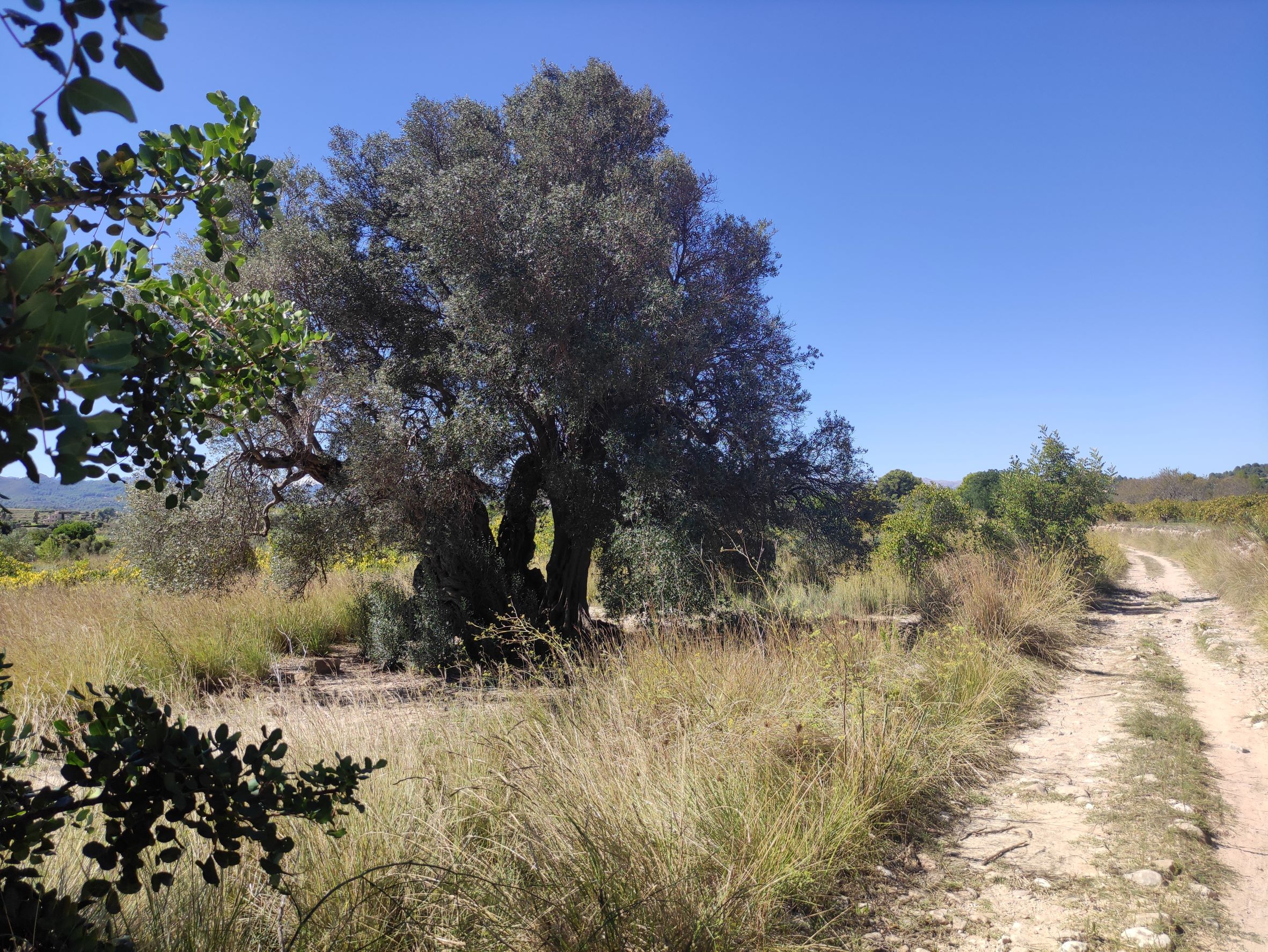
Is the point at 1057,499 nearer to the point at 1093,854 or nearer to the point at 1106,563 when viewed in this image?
the point at 1106,563

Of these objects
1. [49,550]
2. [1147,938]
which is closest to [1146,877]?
[1147,938]

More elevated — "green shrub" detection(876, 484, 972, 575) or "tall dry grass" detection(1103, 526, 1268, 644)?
"green shrub" detection(876, 484, 972, 575)

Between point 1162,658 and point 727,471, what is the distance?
604cm

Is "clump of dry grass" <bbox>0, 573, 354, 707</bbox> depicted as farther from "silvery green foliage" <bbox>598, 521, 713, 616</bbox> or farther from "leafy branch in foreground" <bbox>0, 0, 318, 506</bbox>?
"leafy branch in foreground" <bbox>0, 0, 318, 506</bbox>

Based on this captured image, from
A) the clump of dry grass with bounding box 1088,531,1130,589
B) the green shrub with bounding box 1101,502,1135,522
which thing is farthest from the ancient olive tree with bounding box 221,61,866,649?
the green shrub with bounding box 1101,502,1135,522

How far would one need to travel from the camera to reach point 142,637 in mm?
8422

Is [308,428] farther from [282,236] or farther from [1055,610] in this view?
[1055,610]

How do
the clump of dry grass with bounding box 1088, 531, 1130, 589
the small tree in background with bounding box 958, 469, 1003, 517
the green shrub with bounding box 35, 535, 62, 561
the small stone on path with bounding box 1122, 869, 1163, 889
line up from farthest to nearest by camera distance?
the small tree in background with bounding box 958, 469, 1003, 517, the green shrub with bounding box 35, 535, 62, 561, the clump of dry grass with bounding box 1088, 531, 1130, 589, the small stone on path with bounding box 1122, 869, 1163, 889

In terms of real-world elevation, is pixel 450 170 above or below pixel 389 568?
above

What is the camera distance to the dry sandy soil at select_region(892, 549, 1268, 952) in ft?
10.4

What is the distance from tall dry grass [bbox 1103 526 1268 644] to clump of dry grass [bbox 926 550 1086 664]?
245cm

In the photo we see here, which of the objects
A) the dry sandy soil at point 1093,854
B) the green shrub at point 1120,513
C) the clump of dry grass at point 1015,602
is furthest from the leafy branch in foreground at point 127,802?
the green shrub at point 1120,513

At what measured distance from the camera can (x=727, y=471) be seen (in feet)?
31.3

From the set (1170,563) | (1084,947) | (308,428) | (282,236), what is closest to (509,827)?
(1084,947)
